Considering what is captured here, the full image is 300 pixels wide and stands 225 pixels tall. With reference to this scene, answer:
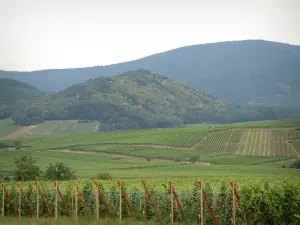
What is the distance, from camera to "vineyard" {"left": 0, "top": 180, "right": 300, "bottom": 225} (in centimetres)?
2242

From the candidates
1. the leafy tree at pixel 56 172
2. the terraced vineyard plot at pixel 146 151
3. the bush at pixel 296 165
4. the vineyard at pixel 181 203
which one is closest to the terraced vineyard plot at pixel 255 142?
the terraced vineyard plot at pixel 146 151

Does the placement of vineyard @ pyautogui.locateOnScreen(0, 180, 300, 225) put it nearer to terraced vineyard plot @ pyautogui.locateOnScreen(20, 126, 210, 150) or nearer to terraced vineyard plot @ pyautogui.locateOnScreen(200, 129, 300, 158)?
terraced vineyard plot @ pyautogui.locateOnScreen(200, 129, 300, 158)

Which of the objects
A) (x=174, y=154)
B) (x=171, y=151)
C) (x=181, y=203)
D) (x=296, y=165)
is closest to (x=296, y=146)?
(x=296, y=165)

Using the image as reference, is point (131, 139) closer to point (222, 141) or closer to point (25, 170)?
point (222, 141)

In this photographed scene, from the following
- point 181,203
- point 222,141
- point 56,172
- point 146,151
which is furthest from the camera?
point 222,141

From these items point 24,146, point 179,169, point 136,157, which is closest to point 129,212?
point 179,169

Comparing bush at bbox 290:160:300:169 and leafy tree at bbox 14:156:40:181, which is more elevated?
leafy tree at bbox 14:156:40:181

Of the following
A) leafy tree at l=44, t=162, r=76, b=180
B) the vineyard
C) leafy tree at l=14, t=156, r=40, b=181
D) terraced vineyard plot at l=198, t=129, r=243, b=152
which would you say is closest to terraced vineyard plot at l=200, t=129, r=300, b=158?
terraced vineyard plot at l=198, t=129, r=243, b=152

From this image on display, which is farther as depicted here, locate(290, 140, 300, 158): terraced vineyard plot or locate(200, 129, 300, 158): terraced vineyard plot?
locate(200, 129, 300, 158): terraced vineyard plot

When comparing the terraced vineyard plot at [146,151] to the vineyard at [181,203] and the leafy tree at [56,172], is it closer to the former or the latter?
the leafy tree at [56,172]

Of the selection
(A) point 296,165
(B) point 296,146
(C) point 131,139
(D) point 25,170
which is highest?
(C) point 131,139

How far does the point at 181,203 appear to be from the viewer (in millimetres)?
27828

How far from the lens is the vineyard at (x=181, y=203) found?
73.6 feet

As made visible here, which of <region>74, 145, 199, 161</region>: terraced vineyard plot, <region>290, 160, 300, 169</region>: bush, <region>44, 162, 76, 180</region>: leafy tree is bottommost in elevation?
<region>290, 160, 300, 169</region>: bush
